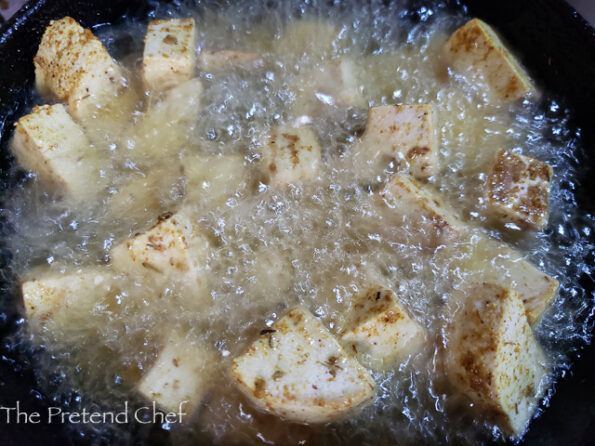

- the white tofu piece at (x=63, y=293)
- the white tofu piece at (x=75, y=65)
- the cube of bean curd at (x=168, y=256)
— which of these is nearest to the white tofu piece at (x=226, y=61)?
the white tofu piece at (x=75, y=65)

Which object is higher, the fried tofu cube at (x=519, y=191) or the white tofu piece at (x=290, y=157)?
the white tofu piece at (x=290, y=157)

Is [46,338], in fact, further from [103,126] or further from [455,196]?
[455,196]

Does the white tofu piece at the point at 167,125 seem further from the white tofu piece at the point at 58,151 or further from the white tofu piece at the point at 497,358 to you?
the white tofu piece at the point at 497,358

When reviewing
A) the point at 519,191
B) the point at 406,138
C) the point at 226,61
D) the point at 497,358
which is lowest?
the point at 497,358

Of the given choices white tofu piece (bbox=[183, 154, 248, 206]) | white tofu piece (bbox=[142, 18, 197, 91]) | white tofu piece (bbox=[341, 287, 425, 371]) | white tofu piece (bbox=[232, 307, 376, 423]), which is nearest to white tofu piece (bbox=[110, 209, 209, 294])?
white tofu piece (bbox=[183, 154, 248, 206])

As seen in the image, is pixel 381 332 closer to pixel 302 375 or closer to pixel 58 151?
pixel 302 375

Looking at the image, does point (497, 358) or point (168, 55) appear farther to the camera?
point (168, 55)

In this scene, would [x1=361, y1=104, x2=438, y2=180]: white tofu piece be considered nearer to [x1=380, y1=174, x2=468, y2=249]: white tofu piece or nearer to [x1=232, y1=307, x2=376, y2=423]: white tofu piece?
[x1=380, y1=174, x2=468, y2=249]: white tofu piece

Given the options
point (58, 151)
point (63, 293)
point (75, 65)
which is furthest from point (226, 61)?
point (63, 293)
